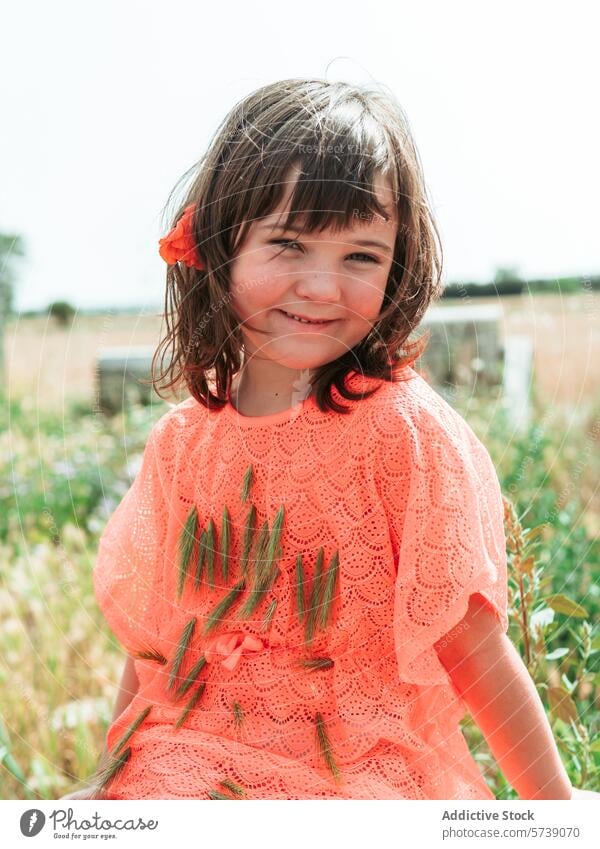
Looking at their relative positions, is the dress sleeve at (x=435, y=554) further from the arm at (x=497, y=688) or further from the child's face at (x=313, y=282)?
the child's face at (x=313, y=282)

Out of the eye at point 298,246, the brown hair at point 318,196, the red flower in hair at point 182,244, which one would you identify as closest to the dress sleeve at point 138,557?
the brown hair at point 318,196

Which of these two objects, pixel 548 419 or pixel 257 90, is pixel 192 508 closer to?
pixel 257 90

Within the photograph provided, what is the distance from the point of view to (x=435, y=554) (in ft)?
3.32

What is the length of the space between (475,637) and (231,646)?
26 centimetres

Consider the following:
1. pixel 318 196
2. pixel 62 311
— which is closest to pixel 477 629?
pixel 318 196

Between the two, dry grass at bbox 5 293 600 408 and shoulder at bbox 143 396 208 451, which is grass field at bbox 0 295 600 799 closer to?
dry grass at bbox 5 293 600 408

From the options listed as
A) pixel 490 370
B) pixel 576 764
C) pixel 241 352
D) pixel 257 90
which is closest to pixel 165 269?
pixel 241 352

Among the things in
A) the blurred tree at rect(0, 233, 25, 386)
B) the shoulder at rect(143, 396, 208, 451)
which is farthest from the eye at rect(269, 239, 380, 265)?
the blurred tree at rect(0, 233, 25, 386)

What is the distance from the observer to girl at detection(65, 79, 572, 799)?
3.34ft

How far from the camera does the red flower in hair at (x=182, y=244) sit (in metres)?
1.13

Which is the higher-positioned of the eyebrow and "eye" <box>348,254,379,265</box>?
the eyebrow

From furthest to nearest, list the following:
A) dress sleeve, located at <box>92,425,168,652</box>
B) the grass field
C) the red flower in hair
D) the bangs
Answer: the grass field → dress sleeve, located at <box>92,425,168,652</box> → the red flower in hair → the bangs

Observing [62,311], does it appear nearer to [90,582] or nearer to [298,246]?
[90,582]
